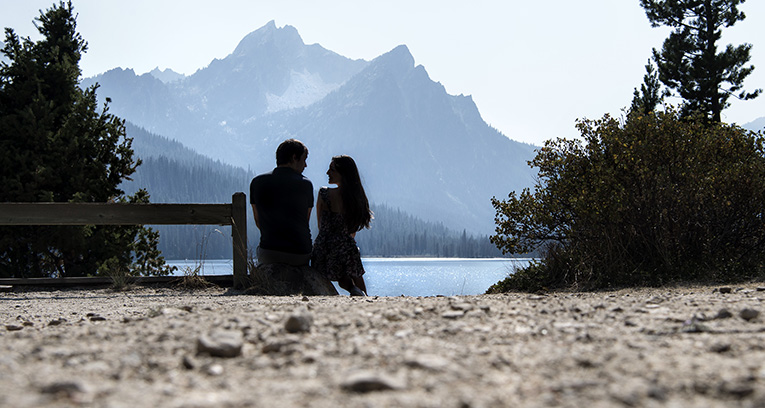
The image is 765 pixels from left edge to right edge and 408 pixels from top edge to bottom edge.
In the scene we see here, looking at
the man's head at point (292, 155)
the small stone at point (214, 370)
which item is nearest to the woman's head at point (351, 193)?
the man's head at point (292, 155)

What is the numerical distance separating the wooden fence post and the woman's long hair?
4.99ft

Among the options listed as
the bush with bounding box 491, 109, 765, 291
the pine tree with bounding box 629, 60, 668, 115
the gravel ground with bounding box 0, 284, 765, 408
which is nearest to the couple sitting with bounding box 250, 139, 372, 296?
the bush with bounding box 491, 109, 765, 291

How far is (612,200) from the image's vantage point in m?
8.92

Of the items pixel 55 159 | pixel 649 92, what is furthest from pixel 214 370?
pixel 649 92

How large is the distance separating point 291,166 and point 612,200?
15.6ft

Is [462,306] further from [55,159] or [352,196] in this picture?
[55,159]

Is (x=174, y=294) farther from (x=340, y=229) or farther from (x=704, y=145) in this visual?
(x=704, y=145)

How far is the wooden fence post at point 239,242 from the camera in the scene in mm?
8453

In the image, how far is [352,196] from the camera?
842cm

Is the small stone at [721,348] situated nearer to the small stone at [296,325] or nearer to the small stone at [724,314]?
the small stone at [724,314]

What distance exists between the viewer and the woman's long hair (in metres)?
8.38

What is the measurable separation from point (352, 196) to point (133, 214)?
134 inches

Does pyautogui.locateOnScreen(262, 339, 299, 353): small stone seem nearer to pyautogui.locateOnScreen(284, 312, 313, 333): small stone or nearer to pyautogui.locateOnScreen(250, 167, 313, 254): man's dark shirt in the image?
pyautogui.locateOnScreen(284, 312, 313, 333): small stone

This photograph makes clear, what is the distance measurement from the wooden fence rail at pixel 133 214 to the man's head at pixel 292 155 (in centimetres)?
107
